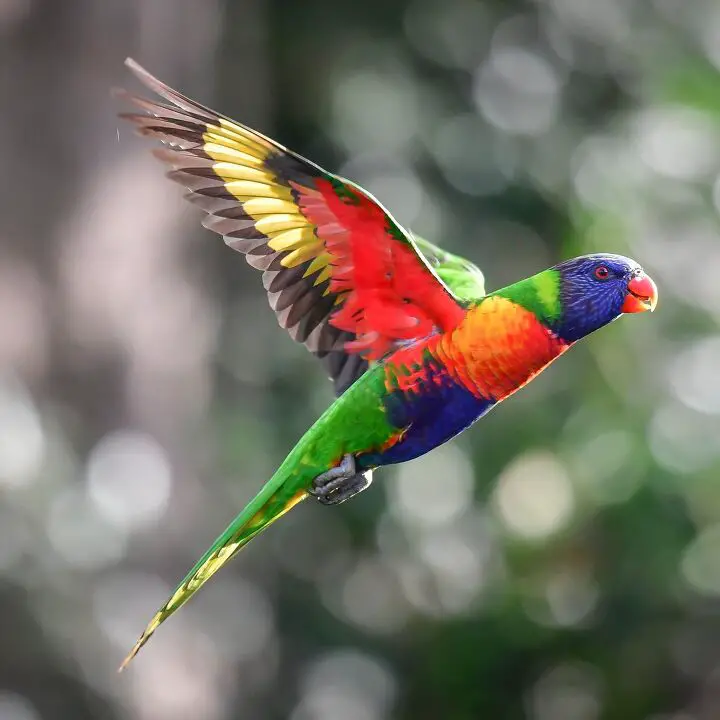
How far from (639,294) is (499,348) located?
143mm

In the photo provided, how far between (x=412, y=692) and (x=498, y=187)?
2053 millimetres

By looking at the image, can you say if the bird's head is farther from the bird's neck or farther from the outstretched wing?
the outstretched wing

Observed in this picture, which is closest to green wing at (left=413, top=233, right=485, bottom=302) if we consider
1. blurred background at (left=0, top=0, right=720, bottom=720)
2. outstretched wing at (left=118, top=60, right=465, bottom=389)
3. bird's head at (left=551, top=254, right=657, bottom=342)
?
outstretched wing at (left=118, top=60, right=465, bottom=389)

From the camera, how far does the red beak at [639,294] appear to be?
1.04 metres

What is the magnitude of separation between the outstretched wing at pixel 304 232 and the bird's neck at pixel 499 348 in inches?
1.4

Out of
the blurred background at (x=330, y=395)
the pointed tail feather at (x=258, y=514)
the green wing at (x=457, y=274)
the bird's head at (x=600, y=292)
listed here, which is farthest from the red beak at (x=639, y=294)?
the blurred background at (x=330, y=395)

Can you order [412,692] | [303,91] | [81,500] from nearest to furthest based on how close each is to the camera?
[81,500]
[412,692]
[303,91]

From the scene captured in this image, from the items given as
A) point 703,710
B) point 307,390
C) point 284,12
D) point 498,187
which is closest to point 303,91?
point 284,12

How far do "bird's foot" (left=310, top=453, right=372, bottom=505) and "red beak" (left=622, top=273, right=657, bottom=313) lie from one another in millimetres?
332

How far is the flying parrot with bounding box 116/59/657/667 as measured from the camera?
1.05m

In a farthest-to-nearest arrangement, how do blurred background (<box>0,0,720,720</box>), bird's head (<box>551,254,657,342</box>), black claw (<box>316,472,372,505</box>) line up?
blurred background (<box>0,0,720,720</box>) → black claw (<box>316,472,372,505</box>) → bird's head (<box>551,254,657,342</box>)

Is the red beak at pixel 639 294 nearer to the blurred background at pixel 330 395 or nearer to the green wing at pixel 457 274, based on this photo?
the green wing at pixel 457 274

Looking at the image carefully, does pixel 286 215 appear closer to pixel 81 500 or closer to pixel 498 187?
pixel 81 500

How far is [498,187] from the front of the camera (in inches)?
179
